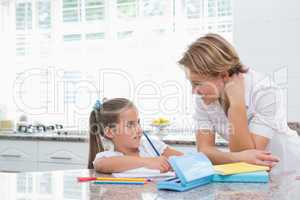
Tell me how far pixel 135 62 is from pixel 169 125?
77 cm

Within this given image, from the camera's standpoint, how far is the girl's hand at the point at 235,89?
4.98ft

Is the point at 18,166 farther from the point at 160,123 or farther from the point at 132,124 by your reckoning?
the point at 132,124

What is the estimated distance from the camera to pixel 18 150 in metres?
3.72

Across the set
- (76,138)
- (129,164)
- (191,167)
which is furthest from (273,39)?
(191,167)

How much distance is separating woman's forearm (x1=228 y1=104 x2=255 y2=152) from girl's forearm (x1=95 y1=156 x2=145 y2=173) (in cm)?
33

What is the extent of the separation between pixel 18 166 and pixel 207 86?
103 inches

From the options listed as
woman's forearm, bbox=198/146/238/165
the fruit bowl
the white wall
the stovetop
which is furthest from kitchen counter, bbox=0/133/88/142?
woman's forearm, bbox=198/146/238/165

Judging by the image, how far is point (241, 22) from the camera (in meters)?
3.23

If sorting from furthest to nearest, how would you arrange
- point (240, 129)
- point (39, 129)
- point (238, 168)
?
point (39, 129) → point (240, 129) → point (238, 168)

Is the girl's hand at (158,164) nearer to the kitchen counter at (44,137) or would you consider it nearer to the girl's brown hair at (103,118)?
the girl's brown hair at (103,118)

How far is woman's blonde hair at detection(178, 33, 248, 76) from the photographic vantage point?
1453mm

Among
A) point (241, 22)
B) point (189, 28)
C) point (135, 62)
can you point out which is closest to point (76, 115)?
point (135, 62)

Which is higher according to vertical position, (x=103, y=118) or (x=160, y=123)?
(x=103, y=118)

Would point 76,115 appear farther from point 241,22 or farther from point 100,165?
point 100,165
